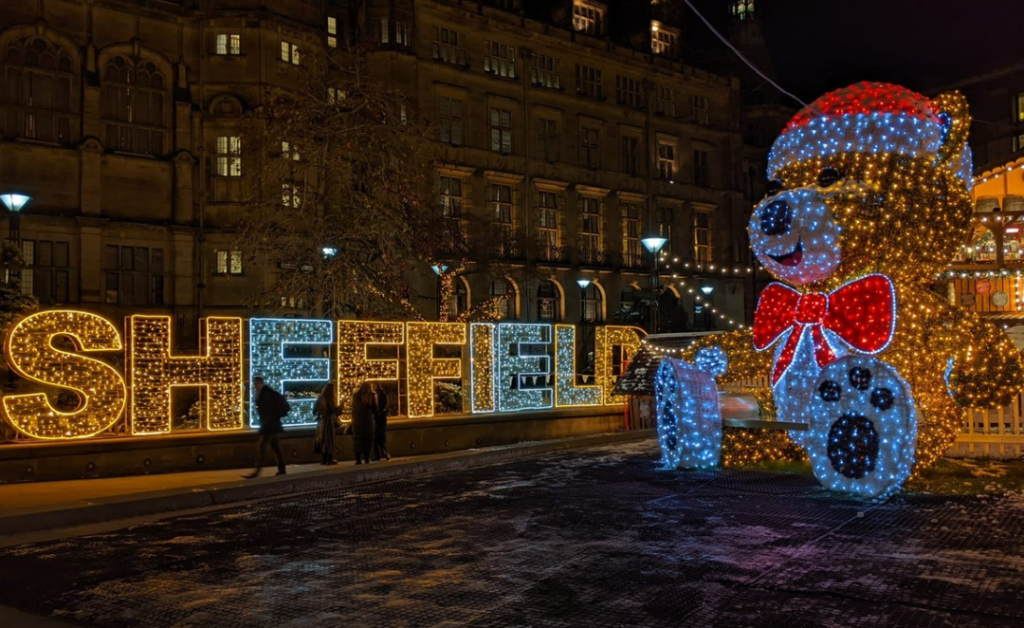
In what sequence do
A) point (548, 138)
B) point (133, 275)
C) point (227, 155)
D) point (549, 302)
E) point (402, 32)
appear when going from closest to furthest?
point (133, 275)
point (227, 155)
point (402, 32)
point (548, 138)
point (549, 302)

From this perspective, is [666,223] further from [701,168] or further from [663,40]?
[663,40]

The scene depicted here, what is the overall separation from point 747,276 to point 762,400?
4281 centimetres

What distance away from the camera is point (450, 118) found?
135ft

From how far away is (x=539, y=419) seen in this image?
18844 mm

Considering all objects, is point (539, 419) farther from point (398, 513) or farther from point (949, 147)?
point (949, 147)

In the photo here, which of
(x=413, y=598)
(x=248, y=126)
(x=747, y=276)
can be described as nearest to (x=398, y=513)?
(x=413, y=598)

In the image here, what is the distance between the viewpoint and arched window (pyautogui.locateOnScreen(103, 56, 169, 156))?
31.5 m

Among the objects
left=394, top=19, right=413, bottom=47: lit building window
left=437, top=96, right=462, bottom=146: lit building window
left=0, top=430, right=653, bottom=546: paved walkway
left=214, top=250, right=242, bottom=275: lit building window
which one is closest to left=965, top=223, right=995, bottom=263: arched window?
left=0, top=430, right=653, bottom=546: paved walkway

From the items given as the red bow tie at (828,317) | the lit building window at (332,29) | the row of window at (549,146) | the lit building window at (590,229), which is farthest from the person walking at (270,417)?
the lit building window at (590,229)

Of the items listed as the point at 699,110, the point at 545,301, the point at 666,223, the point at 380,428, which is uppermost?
the point at 699,110

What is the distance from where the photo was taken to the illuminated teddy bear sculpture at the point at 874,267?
34.9ft

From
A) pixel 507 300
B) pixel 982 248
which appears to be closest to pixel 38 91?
pixel 507 300

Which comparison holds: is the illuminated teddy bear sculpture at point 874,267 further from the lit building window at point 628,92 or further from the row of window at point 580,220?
the lit building window at point 628,92

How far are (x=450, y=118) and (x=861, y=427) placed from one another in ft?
109
